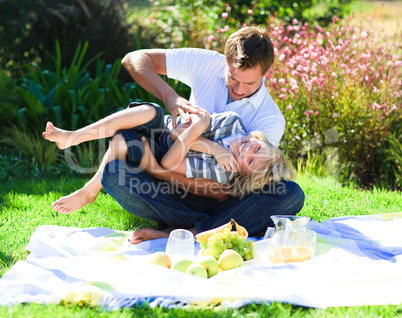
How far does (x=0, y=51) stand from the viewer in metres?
6.91

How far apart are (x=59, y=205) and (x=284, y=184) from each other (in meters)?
1.58

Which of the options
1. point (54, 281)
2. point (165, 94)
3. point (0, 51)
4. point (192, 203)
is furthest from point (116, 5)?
point (54, 281)

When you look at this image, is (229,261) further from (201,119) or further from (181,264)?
(201,119)

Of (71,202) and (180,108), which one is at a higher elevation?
(180,108)

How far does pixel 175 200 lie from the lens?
11.5ft

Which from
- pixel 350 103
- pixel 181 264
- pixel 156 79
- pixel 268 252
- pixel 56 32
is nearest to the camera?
pixel 181 264

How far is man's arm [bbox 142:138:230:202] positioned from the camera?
348 centimetres

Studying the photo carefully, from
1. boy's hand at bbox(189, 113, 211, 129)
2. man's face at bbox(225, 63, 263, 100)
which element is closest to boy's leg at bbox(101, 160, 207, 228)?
boy's hand at bbox(189, 113, 211, 129)

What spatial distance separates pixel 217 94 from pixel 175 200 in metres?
0.89

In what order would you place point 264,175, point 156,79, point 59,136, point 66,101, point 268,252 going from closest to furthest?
point 268,252, point 59,136, point 264,175, point 156,79, point 66,101

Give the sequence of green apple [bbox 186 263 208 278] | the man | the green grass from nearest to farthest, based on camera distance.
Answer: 1. the green grass
2. green apple [bbox 186 263 208 278]
3. the man

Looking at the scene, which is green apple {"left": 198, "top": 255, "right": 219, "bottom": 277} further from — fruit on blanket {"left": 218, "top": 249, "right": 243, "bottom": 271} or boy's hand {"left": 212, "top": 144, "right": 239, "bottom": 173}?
boy's hand {"left": 212, "top": 144, "right": 239, "bottom": 173}

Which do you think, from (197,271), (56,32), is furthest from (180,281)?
(56,32)

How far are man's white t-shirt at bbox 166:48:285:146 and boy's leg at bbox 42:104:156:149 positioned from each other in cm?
59
